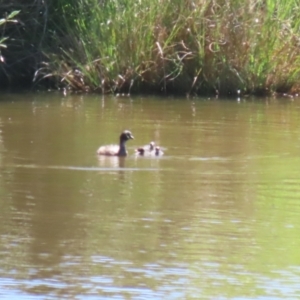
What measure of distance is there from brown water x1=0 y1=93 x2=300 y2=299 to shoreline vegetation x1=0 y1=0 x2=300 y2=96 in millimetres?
3511

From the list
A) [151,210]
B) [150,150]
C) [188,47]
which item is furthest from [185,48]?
[151,210]

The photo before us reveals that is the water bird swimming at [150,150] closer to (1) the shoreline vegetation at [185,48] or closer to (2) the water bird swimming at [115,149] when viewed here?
(2) the water bird swimming at [115,149]

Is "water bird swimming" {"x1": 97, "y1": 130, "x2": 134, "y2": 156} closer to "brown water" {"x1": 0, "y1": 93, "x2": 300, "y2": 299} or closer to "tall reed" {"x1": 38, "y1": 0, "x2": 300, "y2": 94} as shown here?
"brown water" {"x1": 0, "y1": 93, "x2": 300, "y2": 299}

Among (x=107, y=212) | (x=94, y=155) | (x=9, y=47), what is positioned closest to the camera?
(x=107, y=212)

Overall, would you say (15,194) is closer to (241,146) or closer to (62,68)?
(241,146)

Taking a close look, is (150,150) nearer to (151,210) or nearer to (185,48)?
(151,210)

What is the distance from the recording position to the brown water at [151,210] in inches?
229

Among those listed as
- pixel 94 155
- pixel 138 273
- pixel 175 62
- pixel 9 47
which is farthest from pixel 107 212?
pixel 9 47

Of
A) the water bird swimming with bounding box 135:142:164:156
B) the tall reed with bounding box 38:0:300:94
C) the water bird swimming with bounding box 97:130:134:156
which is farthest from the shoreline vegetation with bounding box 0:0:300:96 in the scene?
the water bird swimming with bounding box 135:142:164:156

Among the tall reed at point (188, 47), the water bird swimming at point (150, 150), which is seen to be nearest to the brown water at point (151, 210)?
the water bird swimming at point (150, 150)

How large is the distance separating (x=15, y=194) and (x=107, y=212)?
98 cm

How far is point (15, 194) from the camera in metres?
8.20

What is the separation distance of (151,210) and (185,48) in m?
9.56

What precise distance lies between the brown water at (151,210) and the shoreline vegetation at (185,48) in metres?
3.51
